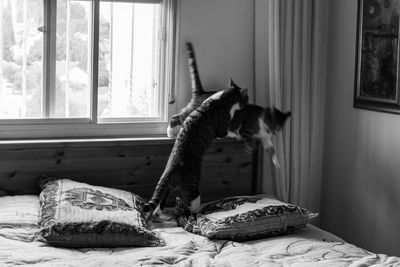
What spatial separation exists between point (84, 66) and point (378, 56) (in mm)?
1663

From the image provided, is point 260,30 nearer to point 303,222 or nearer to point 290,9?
point 290,9

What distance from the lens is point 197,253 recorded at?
2893mm

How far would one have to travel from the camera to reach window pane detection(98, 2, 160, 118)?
3.81 meters

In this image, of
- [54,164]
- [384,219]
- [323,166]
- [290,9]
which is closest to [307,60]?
[290,9]

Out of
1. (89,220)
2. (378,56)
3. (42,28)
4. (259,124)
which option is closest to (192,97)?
(259,124)

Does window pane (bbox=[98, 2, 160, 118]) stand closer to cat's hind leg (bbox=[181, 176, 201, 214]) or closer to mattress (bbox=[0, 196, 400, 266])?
cat's hind leg (bbox=[181, 176, 201, 214])

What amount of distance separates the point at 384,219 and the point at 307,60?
1.06m

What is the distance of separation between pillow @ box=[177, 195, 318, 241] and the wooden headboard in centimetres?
46

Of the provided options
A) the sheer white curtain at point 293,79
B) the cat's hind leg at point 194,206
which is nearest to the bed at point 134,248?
the cat's hind leg at point 194,206

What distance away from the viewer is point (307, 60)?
4039mm

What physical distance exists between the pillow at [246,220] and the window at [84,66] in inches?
30.8

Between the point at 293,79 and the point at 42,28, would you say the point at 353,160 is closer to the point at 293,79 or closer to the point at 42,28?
the point at 293,79

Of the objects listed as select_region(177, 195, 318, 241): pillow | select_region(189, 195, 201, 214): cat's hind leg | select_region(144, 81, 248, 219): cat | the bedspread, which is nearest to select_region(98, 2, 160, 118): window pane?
select_region(144, 81, 248, 219): cat

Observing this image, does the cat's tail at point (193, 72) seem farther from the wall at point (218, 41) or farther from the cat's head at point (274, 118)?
the cat's head at point (274, 118)
